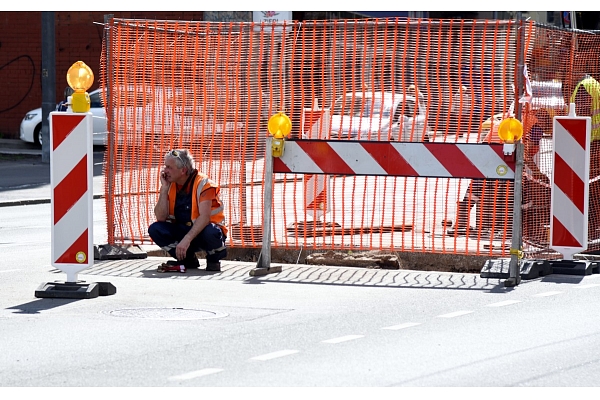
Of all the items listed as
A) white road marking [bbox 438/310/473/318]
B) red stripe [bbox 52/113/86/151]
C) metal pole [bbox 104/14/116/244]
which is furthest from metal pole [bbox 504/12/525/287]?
metal pole [bbox 104/14/116/244]

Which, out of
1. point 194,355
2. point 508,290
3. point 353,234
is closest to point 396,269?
point 353,234

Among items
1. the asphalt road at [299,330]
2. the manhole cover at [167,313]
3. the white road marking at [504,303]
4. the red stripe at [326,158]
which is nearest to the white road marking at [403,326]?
the asphalt road at [299,330]

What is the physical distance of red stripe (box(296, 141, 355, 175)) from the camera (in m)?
10.2

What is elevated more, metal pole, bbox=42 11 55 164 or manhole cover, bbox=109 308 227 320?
metal pole, bbox=42 11 55 164

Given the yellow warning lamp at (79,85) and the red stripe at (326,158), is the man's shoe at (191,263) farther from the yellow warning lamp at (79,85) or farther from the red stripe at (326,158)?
the yellow warning lamp at (79,85)

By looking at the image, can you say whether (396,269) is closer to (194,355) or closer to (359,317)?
(359,317)

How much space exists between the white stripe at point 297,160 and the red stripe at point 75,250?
2.20 metres

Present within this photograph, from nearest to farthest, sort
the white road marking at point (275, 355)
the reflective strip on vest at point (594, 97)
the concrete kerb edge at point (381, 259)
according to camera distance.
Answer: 1. the white road marking at point (275, 355)
2. the concrete kerb edge at point (381, 259)
3. the reflective strip on vest at point (594, 97)

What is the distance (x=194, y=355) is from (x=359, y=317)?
5.70 feet

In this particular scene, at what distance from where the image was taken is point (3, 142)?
1157 inches

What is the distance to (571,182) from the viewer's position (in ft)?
33.6

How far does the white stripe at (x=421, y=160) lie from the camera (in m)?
9.96

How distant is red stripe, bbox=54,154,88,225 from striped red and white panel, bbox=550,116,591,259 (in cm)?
409

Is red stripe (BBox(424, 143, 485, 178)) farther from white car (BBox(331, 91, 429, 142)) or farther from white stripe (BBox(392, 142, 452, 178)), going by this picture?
white car (BBox(331, 91, 429, 142))
